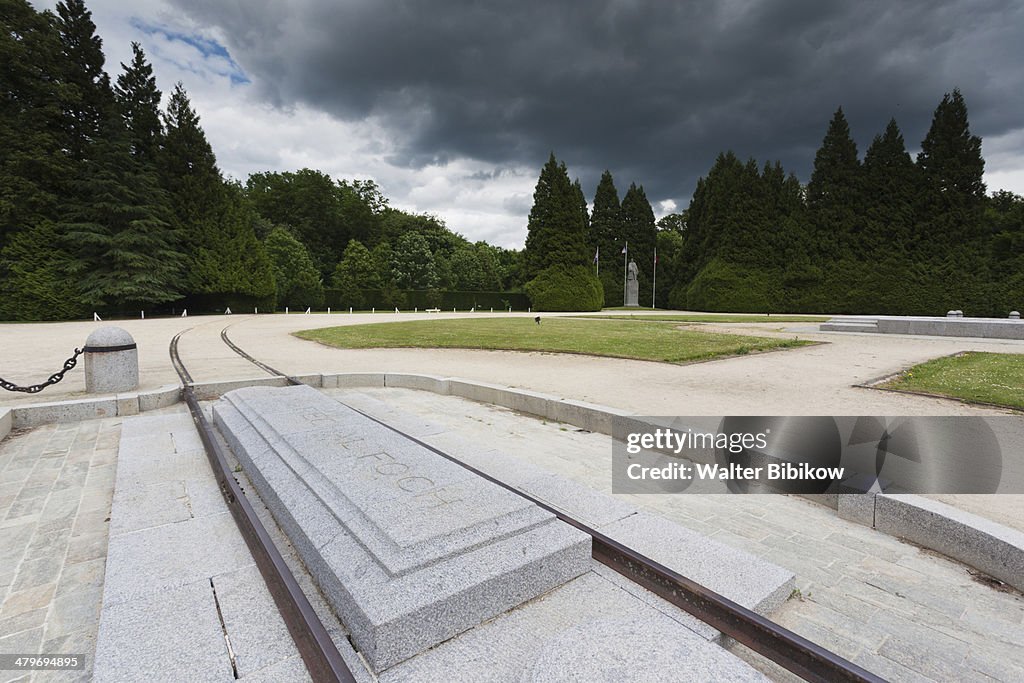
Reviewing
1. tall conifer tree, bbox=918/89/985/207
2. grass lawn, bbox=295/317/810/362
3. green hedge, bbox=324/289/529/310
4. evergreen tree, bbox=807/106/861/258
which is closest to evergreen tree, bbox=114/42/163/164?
green hedge, bbox=324/289/529/310

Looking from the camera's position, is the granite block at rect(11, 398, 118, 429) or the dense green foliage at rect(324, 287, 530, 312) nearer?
the granite block at rect(11, 398, 118, 429)

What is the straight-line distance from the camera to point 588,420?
559cm

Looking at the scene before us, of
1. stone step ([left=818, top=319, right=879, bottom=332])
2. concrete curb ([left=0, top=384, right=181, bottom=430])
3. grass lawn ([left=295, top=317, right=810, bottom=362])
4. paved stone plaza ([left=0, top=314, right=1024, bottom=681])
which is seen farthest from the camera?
stone step ([left=818, top=319, right=879, bottom=332])

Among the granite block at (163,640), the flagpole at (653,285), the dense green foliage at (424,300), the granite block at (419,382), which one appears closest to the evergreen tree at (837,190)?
the flagpole at (653,285)

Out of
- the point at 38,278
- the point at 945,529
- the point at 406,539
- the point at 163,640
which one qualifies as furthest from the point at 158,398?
the point at 38,278

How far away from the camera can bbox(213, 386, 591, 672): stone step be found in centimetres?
192

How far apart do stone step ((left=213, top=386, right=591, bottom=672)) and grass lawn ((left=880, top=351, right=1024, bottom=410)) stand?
7103 mm

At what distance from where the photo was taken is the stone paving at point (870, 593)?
1.99 metres

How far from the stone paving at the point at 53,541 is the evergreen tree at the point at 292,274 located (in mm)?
39549

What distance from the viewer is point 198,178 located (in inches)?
1273

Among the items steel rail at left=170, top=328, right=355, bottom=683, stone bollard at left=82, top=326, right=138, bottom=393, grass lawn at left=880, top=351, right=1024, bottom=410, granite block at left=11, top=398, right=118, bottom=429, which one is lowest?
grass lawn at left=880, top=351, right=1024, bottom=410

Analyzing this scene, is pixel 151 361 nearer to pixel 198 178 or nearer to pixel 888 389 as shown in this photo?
pixel 888 389

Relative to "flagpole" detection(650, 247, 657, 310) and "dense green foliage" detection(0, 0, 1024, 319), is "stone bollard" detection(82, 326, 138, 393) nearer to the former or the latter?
"dense green foliage" detection(0, 0, 1024, 319)

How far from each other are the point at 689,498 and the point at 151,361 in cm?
→ 1170
